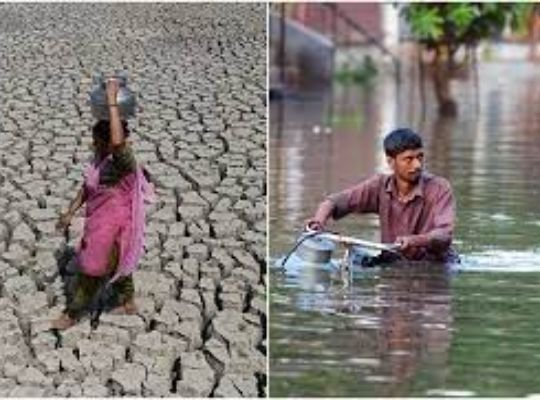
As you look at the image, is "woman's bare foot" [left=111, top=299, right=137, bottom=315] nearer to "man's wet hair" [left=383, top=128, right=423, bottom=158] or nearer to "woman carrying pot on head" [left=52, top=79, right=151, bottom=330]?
"woman carrying pot on head" [left=52, top=79, right=151, bottom=330]

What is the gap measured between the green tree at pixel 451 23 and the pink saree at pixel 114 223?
12.6 metres

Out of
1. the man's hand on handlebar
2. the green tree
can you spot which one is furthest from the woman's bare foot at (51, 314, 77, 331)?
the green tree

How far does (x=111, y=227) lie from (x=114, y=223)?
0.01 metres

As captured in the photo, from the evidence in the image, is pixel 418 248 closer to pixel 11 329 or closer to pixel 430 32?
pixel 11 329

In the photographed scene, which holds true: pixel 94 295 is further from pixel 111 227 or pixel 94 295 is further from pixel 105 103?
pixel 105 103

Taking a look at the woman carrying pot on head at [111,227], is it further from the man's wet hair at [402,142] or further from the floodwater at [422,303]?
the man's wet hair at [402,142]

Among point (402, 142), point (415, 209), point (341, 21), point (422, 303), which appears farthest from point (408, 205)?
point (341, 21)

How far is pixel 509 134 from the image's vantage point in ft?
52.7

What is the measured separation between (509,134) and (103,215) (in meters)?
11.0

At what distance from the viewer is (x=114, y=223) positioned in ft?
17.7

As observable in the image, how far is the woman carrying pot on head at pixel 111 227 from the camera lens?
17.7 ft

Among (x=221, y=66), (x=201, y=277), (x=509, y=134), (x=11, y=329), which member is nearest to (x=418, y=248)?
(x=221, y=66)

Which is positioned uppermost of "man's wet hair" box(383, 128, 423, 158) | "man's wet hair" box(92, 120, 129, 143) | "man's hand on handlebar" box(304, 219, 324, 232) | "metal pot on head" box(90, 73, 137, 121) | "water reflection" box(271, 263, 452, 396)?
"metal pot on head" box(90, 73, 137, 121)

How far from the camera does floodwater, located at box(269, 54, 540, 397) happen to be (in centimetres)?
490
